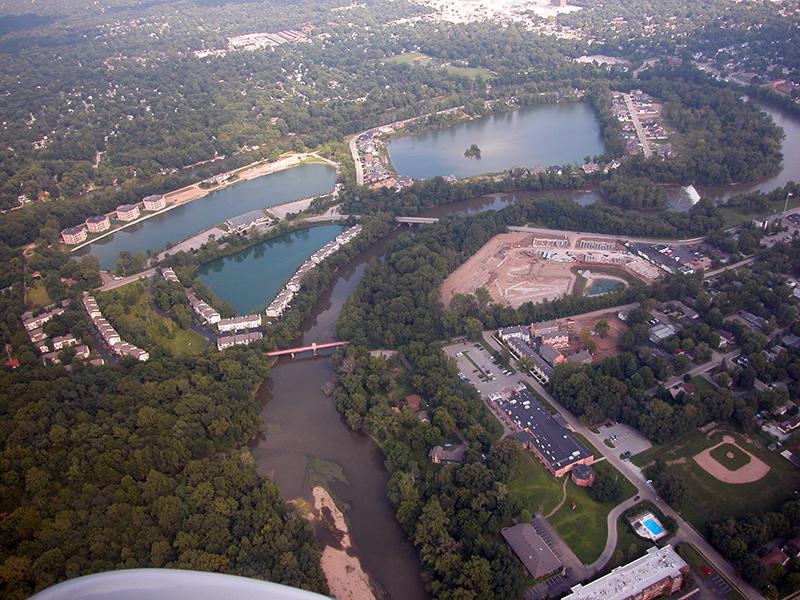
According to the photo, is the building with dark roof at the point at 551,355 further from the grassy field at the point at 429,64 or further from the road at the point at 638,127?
the grassy field at the point at 429,64

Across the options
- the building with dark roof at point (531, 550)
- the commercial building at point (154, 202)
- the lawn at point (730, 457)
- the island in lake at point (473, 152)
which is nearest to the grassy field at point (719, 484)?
the lawn at point (730, 457)

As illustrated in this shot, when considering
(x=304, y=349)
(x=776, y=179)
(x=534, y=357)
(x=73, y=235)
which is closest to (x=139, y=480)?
(x=304, y=349)

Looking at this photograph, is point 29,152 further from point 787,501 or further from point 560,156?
point 787,501

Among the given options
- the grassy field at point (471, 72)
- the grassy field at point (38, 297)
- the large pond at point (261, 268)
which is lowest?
the large pond at point (261, 268)

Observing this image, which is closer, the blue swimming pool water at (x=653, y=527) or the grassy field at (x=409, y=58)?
the blue swimming pool water at (x=653, y=527)

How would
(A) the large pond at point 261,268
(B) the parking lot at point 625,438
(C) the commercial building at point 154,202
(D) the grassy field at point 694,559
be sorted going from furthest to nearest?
(C) the commercial building at point 154,202
(A) the large pond at point 261,268
(B) the parking lot at point 625,438
(D) the grassy field at point 694,559

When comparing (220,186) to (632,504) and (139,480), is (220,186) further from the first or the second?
(632,504)

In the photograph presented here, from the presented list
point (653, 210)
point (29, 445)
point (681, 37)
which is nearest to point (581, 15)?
point (681, 37)
